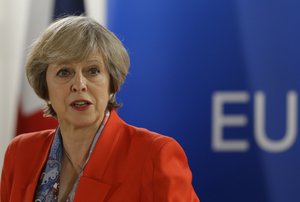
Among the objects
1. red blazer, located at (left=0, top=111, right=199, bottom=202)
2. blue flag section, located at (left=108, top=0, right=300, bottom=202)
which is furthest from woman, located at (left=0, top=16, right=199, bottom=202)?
blue flag section, located at (left=108, top=0, right=300, bottom=202)

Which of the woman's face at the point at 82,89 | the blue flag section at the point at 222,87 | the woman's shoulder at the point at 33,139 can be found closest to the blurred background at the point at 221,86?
the blue flag section at the point at 222,87

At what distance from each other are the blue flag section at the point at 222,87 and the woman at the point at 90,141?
0.84m

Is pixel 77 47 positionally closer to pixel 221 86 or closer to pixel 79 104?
pixel 79 104

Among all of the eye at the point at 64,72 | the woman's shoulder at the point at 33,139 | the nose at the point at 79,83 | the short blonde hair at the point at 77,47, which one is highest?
the short blonde hair at the point at 77,47

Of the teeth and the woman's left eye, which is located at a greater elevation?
the woman's left eye

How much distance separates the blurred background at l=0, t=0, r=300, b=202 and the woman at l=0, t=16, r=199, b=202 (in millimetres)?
839

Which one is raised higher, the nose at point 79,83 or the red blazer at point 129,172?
the nose at point 79,83

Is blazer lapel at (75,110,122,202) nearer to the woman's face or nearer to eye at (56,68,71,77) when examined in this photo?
the woman's face

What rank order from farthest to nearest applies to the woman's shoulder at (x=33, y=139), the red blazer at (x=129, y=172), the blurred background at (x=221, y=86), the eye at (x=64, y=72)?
1. the blurred background at (x=221, y=86)
2. the woman's shoulder at (x=33, y=139)
3. the eye at (x=64, y=72)
4. the red blazer at (x=129, y=172)

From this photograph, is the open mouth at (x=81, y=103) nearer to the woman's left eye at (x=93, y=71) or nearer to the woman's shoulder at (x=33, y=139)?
the woman's left eye at (x=93, y=71)

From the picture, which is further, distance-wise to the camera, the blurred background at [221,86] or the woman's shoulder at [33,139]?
the blurred background at [221,86]

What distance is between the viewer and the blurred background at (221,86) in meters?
2.42

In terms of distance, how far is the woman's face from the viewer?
1.61 meters

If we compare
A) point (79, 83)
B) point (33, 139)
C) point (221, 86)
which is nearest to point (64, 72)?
point (79, 83)
